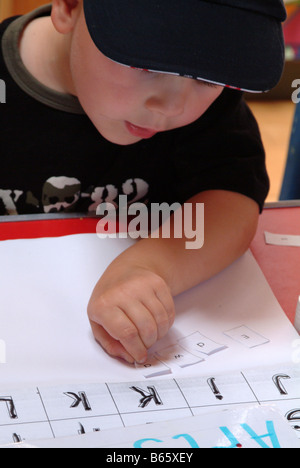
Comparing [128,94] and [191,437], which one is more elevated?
[128,94]

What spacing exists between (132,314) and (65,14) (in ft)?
0.93

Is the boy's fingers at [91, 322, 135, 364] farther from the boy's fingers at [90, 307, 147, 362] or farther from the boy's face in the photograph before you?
the boy's face

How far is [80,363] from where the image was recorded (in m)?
0.53

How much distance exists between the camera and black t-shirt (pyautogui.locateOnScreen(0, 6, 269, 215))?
76 cm

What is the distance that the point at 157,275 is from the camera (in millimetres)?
603

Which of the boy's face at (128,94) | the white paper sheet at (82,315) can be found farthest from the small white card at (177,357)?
the boy's face at (128,94)

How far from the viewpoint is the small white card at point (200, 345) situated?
0.56 meters

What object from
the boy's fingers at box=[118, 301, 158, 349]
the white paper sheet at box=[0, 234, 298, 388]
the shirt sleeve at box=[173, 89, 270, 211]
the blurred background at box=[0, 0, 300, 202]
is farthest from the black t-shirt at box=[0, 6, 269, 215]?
the blurred background at box=[0, 0, 300, 202]

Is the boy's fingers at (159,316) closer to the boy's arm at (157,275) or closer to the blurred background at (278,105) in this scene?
the boy's arm at (157,275)


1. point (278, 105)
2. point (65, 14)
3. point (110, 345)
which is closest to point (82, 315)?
point (110, 345)

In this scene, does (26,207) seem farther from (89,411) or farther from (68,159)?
(89,411)

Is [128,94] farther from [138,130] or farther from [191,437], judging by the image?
[191,437]

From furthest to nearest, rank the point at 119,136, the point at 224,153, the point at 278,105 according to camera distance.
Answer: the point at 278,105 < the point at 224,153 < the point at 119,136

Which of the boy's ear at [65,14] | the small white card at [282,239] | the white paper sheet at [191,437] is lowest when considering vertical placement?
the white paper sheet at [191,437]
